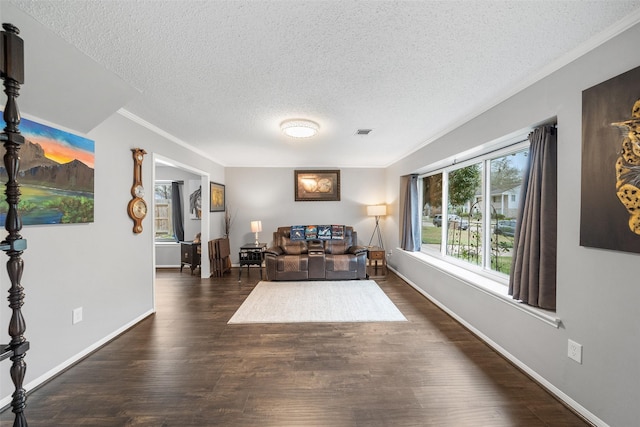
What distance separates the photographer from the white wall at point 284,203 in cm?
602

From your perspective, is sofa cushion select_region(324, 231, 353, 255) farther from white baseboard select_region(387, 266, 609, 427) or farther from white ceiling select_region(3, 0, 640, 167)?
white ceiling select_region(3, 0, 640, 167)

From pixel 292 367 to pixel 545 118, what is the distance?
286 cm

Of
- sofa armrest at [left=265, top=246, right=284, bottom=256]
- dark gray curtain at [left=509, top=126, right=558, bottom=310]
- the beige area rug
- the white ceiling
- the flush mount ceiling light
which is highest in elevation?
the white ceiling

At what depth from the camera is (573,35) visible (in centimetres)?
155

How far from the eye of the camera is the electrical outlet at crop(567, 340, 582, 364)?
5.46ft

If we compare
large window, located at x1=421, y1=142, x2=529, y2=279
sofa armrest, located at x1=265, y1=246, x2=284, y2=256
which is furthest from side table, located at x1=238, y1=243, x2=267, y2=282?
large window, located at x1=421, y1=142, x2=529, y2=279

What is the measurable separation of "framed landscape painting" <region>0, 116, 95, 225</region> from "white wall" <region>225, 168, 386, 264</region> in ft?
12.0

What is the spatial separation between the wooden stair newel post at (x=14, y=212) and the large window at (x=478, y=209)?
332 centimetres

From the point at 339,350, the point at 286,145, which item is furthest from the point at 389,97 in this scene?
the point at 339,350

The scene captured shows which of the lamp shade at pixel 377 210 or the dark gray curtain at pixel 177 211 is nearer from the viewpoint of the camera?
the lamp shade at pixel 377 210

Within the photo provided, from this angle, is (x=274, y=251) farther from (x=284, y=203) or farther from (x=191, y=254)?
(x=191, y=254)

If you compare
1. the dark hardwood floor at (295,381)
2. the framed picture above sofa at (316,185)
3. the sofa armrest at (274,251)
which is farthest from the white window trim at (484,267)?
the sofa armrest at (274,251)

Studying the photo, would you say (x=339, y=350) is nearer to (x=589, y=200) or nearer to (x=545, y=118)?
(x=589, y=200)

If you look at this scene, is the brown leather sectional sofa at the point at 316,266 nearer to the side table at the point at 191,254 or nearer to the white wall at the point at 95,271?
the side table at the point at 191,254
